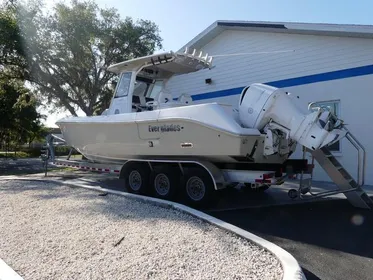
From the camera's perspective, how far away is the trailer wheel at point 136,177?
28.0 ft

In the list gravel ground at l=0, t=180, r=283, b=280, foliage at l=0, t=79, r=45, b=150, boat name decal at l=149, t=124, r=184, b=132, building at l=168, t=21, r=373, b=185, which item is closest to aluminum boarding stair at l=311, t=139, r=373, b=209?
boat name decal at l=149, t=124, r=184, b=132

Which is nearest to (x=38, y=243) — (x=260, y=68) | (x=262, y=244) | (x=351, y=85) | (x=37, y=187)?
(x=262, y=244)

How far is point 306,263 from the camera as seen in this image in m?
4.34

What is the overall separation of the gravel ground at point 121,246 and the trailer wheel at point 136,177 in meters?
1.66

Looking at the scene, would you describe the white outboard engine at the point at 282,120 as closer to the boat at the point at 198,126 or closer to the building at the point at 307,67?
the boat at the point at 198,126

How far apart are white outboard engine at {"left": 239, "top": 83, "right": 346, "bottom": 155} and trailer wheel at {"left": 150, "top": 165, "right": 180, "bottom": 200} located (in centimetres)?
199

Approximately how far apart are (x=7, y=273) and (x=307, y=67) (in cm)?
1108

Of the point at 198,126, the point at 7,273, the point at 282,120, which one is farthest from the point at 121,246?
the point at 282,120

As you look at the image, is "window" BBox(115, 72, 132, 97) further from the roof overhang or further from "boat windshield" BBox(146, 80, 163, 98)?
"boat windshield" BBox(146, 80, 163, 98)

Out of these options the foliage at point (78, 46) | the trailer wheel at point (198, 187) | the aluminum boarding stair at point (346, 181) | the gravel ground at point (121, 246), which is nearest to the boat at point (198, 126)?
the trailer wheel at point (198, 187)

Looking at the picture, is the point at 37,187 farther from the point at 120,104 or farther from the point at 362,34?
the point at 362,34

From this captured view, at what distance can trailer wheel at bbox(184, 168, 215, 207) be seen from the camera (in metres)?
7.38

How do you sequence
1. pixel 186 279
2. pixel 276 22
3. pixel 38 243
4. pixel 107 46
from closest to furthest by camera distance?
1. pixel 186 279
2. pixel 38 243
3. pixel 276 22
4. pixel 107 46

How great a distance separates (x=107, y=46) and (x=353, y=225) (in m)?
17.6
